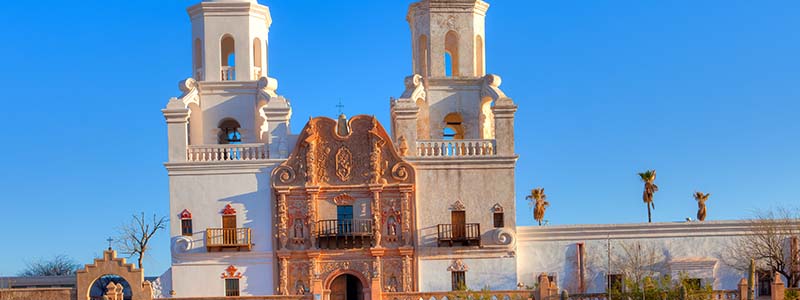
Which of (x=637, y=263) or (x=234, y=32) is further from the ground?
(x=234, y=32)

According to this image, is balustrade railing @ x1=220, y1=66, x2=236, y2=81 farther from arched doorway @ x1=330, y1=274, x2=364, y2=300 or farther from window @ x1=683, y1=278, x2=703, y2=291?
window @ x1=683, y1=278, x2=703, y2=291

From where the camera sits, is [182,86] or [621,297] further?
[182,86]

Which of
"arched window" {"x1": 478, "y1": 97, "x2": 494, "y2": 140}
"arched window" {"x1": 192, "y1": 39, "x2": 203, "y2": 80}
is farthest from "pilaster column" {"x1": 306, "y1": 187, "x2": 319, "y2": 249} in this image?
"arched window" {"x1": 478, "y1": 97, "x2": 494, "y2": 140}

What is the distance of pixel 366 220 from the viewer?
49438 mm

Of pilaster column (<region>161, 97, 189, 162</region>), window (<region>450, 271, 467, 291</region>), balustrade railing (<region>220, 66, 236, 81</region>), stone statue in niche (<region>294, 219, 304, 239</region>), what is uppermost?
balustrade railing (<region>220, 66, 236, 81</region>)

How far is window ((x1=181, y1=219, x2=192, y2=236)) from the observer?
4903cm

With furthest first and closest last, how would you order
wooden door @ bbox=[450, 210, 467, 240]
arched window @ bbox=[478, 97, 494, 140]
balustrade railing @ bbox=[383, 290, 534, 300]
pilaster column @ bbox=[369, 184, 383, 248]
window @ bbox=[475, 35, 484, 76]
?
1. window @ bbox=[475, 35, 484, 76]
2. arched window @ bbox=[478, 97, 494, 140]
3. wooden door @ bbox=[450, 210, 467, 240]
4. pilaster column @ bbox=[369, 184, 383, 248]
5. balustrade railing @ bbox=[383, 290, 534, 300]

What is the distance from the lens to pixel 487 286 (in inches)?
1925

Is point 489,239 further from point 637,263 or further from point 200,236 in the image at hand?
point 200,236

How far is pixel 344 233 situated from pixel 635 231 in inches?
384

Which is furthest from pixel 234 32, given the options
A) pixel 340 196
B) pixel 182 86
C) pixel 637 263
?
pixel 637 263

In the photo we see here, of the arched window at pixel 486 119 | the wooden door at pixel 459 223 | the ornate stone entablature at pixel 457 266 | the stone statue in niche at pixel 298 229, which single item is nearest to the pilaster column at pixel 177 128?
the stone statue in niche at pixel 298 229

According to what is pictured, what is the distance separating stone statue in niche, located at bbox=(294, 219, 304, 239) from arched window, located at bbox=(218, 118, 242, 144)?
→ 407 centimetres

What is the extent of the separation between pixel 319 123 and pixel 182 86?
4.90 metres
